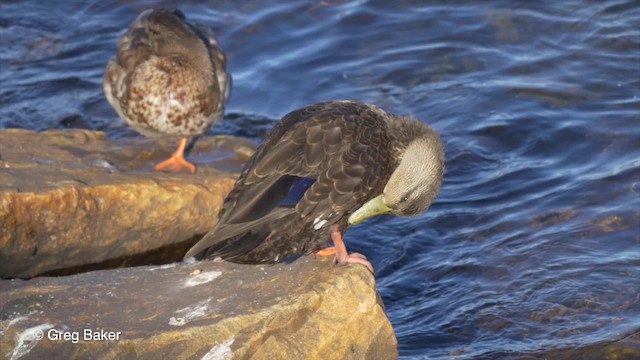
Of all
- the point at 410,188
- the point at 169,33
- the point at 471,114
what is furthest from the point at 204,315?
the point at 471,114

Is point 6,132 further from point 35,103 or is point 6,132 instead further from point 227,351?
point 227,351

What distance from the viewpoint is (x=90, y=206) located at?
20.0 feet

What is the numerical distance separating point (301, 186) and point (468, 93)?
4659 mm

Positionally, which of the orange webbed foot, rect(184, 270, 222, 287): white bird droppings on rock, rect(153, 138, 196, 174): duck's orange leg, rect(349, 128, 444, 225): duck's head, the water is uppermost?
rect(349, 128, 444, 225): duck's head

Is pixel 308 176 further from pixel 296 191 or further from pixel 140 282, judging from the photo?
pixel 140 282

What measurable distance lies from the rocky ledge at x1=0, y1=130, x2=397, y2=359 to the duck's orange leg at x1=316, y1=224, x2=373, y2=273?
0.26 feet

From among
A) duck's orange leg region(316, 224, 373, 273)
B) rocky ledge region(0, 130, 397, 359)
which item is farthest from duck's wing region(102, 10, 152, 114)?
duck's orange leg region(316, 224, 373, 273)

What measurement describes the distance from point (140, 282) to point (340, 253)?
985 millimetres

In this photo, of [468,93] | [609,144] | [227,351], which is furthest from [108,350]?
[468,93]

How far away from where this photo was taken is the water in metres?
6.23

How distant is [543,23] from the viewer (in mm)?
10523

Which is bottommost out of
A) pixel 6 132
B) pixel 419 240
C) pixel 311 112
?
pixel 419 240

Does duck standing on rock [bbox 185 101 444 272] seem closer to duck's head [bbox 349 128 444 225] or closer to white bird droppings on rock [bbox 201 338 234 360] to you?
duck's head [bbox 349 128 444 225]

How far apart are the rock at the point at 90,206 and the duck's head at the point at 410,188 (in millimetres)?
1578
